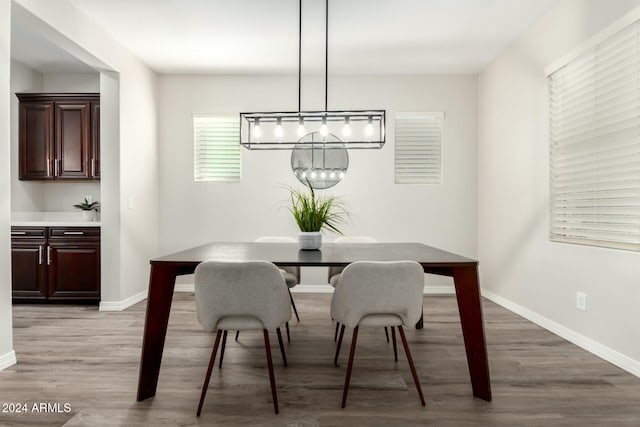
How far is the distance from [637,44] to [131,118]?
4.48 metres

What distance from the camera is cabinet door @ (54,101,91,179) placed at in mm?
4465

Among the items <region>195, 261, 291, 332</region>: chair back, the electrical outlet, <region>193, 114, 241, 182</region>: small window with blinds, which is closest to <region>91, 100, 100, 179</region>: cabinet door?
<region>193, 114, 241, 182</region>: small window with blinds

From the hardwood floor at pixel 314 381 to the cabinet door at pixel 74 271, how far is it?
69cm

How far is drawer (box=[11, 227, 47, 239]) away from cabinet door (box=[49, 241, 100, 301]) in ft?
0.47

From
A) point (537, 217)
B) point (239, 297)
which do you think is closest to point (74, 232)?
point (239, 297)

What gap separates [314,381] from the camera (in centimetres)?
236

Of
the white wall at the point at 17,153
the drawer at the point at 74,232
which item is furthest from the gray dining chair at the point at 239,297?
the white wall at the point at 17,153

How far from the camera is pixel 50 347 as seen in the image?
2.95m

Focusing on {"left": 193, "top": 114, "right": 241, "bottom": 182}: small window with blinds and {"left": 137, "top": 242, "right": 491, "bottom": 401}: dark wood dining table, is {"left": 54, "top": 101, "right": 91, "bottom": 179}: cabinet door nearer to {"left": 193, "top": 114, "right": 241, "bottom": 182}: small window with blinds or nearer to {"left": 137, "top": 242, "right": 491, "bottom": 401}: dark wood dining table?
{"left": 193, "top": 114, "right": 241, "bottom": 182}: small window with blinds

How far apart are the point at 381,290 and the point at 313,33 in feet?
9.40

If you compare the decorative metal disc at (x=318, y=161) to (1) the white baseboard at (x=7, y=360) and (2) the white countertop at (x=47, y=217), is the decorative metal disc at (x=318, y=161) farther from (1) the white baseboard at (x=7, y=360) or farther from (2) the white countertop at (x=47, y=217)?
(1) the white baseboard at (x=7, y=360)

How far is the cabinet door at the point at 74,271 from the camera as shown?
418 centimetres

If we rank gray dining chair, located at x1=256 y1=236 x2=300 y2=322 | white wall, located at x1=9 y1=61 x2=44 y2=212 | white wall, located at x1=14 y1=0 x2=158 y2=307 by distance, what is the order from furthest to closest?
white wall, located at x1=9 y1=61 x2=44 y2=212 → white wall, located at x1=14 y1=0 x2=158 y2=307 → gray dining chair, located at x1=256 y1=236 x2=300 y2=322

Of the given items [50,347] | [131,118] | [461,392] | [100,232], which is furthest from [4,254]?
[461,392]
